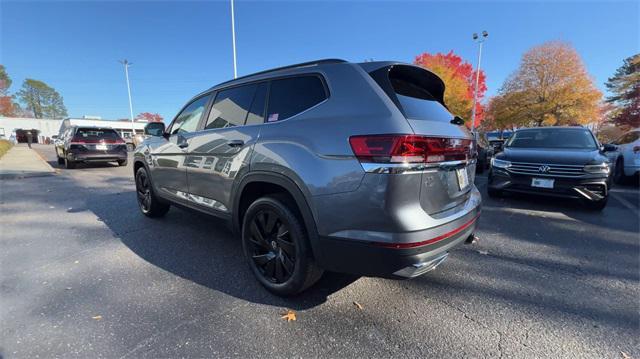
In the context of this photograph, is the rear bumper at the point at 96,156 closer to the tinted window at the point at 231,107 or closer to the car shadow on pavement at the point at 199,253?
the car shadow on pavement at the point at 199,253

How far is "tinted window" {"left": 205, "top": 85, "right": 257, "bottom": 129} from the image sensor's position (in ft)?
9.30

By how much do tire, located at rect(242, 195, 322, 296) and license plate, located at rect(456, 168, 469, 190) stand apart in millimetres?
1260

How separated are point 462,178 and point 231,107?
90.2 inches

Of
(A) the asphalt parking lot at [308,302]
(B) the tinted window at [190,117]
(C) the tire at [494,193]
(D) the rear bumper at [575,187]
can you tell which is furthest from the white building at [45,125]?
(D) the rear bumper at [575,187]

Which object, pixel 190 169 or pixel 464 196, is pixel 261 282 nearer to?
pixel 190 169

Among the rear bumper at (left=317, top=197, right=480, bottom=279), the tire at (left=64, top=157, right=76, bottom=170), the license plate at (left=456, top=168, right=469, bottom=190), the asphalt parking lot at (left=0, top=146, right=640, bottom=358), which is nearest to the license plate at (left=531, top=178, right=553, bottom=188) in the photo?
the asphalt parking lot at (left=0, top=146, right=640, bottom=358)

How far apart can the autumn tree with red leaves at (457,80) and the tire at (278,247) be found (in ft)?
95.2

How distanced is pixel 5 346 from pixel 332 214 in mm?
2288

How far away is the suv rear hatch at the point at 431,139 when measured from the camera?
75.1 inches

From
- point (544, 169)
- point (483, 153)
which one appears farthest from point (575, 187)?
point (483, 153)

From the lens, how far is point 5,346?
74.5 inches

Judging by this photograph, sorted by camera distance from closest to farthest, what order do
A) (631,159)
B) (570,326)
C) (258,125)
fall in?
(570,326) < (258,125) < (631,159)

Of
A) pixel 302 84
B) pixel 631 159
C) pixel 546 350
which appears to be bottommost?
pixel 546 350

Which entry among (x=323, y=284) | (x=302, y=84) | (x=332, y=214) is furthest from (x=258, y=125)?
(x=323, y=284)
